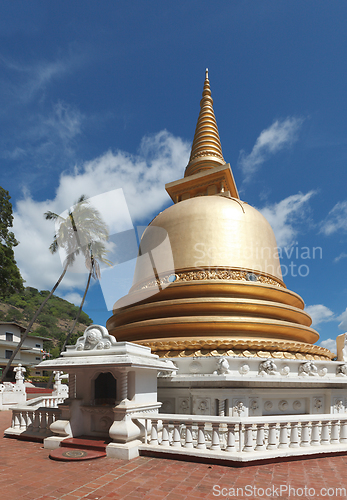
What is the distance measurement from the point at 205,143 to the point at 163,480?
77.5 ft

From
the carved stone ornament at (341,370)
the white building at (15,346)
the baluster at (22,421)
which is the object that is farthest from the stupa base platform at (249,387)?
the white building at (15,346)

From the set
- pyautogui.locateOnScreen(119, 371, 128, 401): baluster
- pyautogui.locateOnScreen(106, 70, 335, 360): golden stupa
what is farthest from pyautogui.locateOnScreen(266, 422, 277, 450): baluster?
pyautogui.locateOnScreen(106, 70, 335, 360): golden stupa

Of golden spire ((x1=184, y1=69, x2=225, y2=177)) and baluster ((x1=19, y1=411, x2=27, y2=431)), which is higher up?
golden spire ((x1=184, y1=69, x2=225, y2=177))

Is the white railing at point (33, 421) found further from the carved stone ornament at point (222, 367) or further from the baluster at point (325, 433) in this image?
the baluster at point (325, 433)

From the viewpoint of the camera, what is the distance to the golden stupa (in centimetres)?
1336

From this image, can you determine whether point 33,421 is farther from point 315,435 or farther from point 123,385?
point 315,435

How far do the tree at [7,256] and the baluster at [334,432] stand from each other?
24.7 m

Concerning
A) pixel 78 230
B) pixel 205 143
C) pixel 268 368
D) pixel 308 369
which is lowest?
pixel 308 369

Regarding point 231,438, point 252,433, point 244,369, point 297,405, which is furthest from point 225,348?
point 231,438

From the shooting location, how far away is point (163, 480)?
6738 mm

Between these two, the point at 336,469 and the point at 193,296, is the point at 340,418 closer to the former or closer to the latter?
the point at 336,469

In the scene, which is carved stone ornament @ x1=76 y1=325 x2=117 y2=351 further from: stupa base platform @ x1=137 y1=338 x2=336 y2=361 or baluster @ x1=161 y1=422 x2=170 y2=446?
stupa base platform @ x1=137 y1=338 x2=336 y2=361

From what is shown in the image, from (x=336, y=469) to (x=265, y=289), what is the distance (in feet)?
27.9

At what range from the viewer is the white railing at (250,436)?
7770 millimetres
